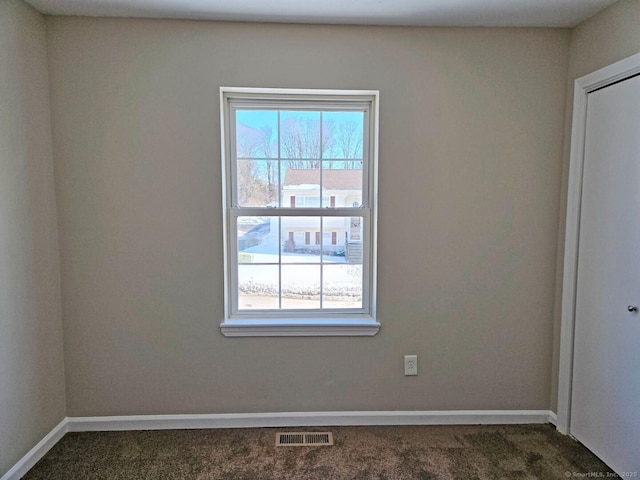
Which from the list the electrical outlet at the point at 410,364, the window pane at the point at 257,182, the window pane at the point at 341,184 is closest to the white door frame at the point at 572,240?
the electrical outlet at the point at 410,364

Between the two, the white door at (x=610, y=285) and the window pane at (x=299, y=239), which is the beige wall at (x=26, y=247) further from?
the white door at (x=610, y=285)

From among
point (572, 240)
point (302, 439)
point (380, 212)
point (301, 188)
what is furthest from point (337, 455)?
point (572, 240)

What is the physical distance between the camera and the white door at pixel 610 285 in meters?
1.76

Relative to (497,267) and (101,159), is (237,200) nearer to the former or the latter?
(101,159)

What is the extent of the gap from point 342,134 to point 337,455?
6.14 feet

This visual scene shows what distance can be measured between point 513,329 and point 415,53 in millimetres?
1789

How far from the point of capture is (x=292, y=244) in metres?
2.31

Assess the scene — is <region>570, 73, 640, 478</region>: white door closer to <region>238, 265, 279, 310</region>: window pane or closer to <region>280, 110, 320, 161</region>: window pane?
<region>280, 110, 320, 161</region>: window pane

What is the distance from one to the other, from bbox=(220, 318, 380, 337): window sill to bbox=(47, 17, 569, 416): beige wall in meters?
0.06

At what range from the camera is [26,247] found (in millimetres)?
1906

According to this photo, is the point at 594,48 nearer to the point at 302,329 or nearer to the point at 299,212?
the point at 299,212

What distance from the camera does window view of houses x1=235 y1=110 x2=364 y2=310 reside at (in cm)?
226

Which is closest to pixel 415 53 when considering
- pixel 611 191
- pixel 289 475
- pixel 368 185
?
pixel 368 185

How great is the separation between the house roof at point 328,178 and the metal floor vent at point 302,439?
1506mm
